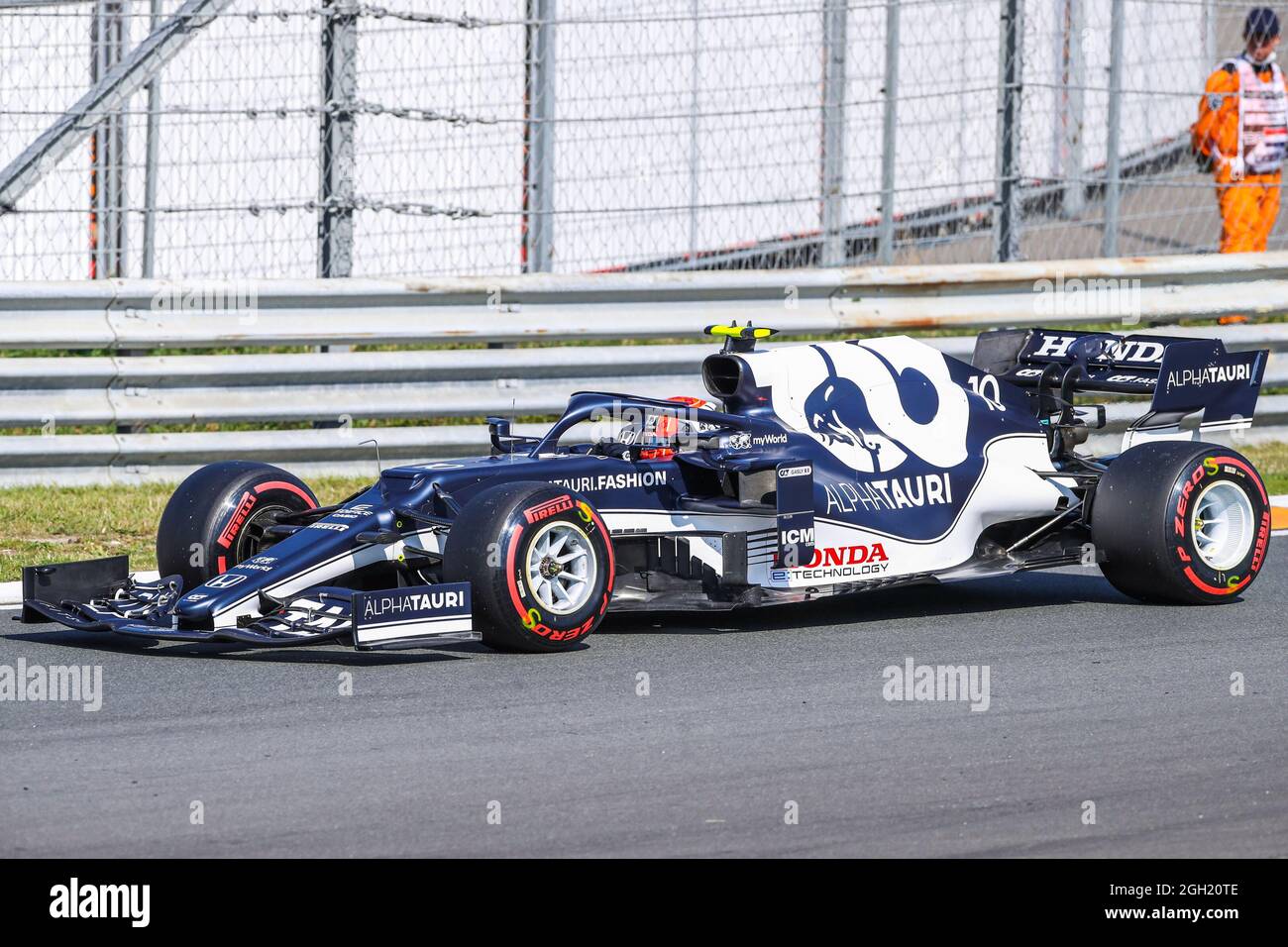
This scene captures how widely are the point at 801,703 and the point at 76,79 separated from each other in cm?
636

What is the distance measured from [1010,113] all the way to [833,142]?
126 centimetres

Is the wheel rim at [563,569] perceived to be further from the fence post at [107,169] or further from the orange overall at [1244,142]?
the orange overall at [1244,142]

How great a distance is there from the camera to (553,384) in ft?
37.2

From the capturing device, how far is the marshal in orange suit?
13.4 m

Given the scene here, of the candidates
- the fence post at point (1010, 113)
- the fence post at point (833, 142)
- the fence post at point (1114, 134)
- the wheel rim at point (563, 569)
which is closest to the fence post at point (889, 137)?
the fence post at point (833, 142)

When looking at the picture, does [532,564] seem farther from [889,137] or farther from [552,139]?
[889,137]

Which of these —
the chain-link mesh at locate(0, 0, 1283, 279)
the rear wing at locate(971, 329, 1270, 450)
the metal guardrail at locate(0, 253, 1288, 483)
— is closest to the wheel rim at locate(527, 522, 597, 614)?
the rear wing at locate(971, 329, 1270, 450)

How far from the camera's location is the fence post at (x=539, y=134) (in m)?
11.1

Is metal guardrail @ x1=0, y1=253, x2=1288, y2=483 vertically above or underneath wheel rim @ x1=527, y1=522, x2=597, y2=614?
above

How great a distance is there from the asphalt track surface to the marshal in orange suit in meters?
5.87

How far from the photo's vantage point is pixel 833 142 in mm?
12453

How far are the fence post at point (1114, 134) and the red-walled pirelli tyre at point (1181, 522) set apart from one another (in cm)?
403

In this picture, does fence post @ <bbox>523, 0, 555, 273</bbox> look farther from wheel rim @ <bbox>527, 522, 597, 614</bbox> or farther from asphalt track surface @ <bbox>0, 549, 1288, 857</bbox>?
wheel rim @ <bbox>527, 522, 597, 614</bbox>
